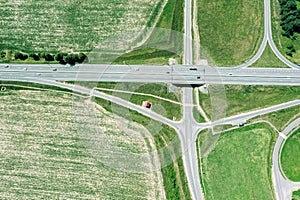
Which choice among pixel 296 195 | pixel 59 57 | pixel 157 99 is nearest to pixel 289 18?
pixel 157 99

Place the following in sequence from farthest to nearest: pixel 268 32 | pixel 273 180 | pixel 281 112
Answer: pixel 268 32, pixel 281 112, pixel 273 180

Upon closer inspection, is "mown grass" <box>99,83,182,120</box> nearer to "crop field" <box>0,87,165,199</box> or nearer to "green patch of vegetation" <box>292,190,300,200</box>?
"crop field" <box>0,87,165,199</box>

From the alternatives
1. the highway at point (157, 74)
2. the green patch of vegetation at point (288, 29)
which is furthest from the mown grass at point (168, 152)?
the green patch of vegetation at point (288, 29)

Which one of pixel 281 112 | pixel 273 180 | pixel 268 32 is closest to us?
pixel 273 180

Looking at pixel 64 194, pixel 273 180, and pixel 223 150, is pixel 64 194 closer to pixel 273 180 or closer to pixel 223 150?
pixel 223 150

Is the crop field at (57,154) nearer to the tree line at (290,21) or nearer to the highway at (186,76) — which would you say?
the highway at (186,76)

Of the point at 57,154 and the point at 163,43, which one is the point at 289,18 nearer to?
the point at 163,43

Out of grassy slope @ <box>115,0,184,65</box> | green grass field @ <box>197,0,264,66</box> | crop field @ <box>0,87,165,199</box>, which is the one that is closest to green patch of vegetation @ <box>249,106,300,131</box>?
green grass field @ <box>197,0,264,66</box>

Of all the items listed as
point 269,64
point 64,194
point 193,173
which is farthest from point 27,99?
point 269,64
